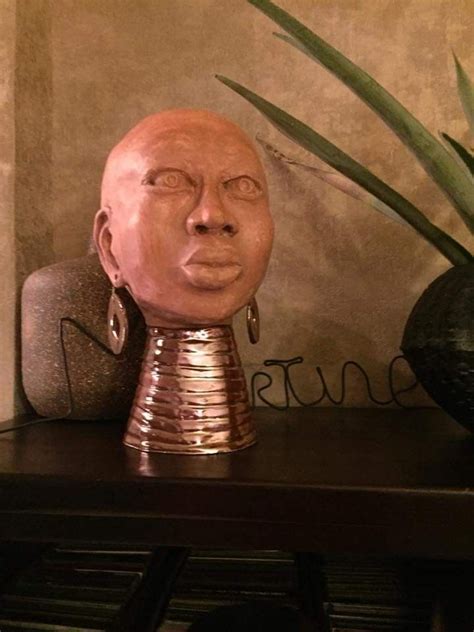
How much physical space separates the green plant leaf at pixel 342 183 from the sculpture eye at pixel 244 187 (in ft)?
0.57

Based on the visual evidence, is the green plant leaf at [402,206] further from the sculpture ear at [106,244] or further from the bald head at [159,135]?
the sculpture ear at [106,244]

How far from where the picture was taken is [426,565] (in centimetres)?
60

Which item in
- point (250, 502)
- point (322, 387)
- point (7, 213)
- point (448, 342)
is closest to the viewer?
point (250, 502)

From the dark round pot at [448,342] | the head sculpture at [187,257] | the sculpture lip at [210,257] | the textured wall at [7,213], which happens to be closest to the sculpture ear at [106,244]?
the head sculpture at [187,257]

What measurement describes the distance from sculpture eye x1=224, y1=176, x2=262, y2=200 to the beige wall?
Result: 1.03 feet

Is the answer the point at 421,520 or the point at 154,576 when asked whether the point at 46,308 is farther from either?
the point at 421,520

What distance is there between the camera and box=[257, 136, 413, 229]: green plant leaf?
2.25 feet

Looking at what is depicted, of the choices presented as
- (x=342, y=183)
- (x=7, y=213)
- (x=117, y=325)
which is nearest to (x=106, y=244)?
(x=117, y=325)

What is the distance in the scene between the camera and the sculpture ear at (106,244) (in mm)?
610

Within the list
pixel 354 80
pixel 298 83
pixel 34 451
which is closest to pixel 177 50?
pixel 298 83

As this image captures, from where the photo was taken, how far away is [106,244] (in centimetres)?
62

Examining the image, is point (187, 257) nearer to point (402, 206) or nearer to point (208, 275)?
point (208, 275)

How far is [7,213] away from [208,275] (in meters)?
0.38

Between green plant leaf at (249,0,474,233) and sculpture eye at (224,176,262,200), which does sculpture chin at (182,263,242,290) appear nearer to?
sculpture eye at (224,176,262,200)
